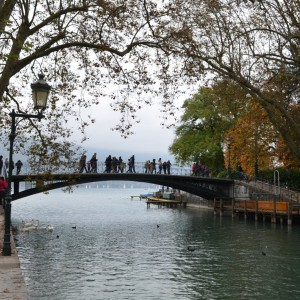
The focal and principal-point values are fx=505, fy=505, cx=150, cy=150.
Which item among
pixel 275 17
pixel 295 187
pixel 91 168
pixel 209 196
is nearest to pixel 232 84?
pixel 275 17

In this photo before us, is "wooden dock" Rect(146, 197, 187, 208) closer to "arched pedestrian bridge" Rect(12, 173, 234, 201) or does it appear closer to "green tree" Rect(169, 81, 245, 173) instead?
"green tree" Rect(169, 81, 245, 173)

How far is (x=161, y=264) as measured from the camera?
2062 cm

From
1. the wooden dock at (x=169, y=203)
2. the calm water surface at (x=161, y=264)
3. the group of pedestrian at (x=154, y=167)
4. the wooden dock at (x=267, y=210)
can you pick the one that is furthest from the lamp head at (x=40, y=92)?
the wooden dock at (x=169, y=203)

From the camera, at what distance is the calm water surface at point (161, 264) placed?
15508 mm

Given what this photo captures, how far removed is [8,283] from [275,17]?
13671 millimetres

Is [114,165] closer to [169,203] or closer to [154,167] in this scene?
[154,167]

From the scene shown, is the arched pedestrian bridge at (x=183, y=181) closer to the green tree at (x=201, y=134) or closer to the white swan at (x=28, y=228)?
the green tree at (x=201, y=134)

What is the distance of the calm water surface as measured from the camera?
15.5 metres

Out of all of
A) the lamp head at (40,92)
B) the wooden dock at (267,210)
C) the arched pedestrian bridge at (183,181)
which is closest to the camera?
the lamp head at (40,92)

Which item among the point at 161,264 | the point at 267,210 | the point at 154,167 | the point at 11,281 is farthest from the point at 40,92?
the point at 154,167

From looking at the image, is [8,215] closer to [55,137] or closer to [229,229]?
[55,137]

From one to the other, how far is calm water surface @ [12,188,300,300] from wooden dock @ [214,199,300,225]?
5006 millimetres

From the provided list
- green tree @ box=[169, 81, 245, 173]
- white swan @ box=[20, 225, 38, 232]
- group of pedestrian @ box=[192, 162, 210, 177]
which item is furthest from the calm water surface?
green tree @ box=[169, 81, 245, 173]

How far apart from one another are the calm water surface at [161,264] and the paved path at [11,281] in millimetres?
2328
